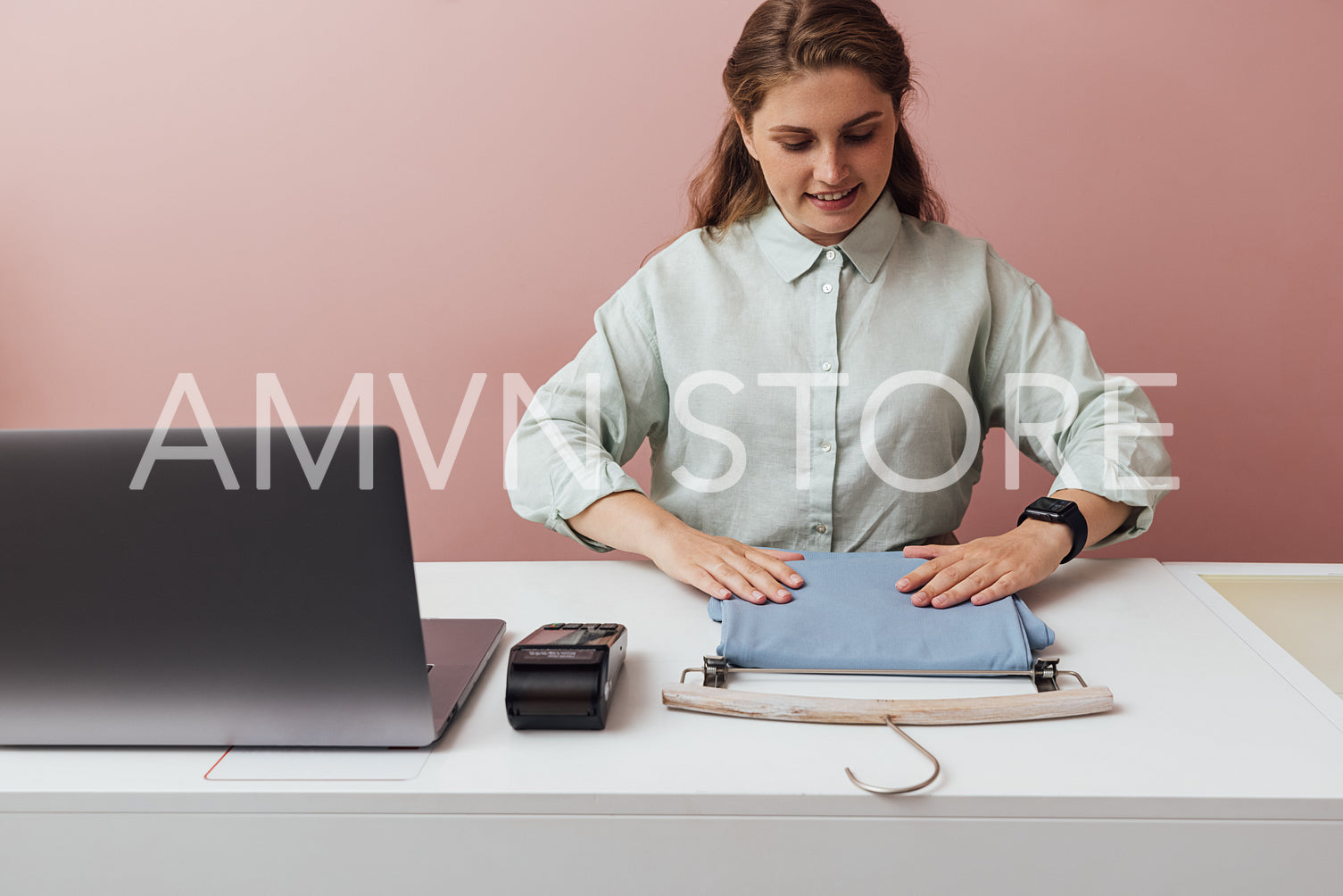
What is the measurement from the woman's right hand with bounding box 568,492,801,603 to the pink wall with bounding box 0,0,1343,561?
1.08 meters

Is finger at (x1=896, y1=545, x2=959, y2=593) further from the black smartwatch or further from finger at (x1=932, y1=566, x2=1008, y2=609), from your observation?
the black smartwatch

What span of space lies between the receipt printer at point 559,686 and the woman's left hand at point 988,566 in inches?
13.8

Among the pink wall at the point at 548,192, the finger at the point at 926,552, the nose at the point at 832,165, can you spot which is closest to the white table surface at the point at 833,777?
the finger at the point at 926,552

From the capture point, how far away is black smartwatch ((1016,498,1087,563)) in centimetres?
110

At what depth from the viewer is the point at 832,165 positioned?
4.06 feet

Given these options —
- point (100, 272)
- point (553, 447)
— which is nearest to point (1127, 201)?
point (553, 447)

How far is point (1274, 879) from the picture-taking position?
26.9 inches

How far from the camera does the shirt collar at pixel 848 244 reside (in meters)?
1.39

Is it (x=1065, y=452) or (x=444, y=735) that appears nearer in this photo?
(x=444, y=735)

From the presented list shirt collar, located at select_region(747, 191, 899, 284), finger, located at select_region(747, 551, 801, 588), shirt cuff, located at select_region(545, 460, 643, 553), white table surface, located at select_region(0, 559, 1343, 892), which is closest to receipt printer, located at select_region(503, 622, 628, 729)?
white table surface, located at select_region(0, 559, 1343, 892)

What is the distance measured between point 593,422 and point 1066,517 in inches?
24.8

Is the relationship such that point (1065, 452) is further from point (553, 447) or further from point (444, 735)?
point (444, 735)

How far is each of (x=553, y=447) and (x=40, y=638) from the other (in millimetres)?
647

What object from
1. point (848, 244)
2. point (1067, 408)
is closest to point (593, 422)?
point (848, 244)
